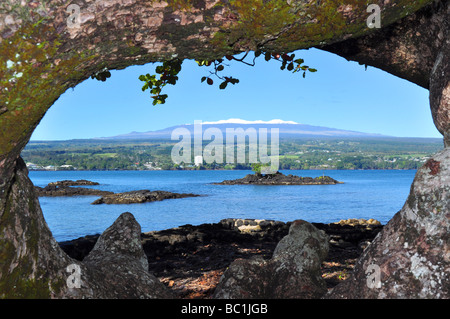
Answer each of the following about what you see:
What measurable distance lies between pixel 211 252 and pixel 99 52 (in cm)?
660

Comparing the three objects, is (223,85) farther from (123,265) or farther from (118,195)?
(118,195)

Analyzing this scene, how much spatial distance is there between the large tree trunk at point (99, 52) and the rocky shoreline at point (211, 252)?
2.22 meters

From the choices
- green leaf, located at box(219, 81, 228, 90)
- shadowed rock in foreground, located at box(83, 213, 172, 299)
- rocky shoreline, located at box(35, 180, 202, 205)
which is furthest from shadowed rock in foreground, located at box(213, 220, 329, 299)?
rocky shoreline, located at box(35, 180, 202, 205)

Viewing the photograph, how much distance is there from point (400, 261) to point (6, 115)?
354 centimetres

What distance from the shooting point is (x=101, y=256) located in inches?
211

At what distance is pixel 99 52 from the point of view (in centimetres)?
343

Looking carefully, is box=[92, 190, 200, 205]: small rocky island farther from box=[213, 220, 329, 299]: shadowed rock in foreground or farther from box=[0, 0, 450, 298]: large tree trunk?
box=[0, 0, 450, 298]: large tree trunk

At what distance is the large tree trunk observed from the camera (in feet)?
10.2

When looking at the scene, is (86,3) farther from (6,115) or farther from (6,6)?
(6,115)

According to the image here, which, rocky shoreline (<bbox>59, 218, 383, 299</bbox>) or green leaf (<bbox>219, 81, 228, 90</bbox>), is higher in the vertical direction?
Answer: green leaf (<bbox>219, 81, 228, 90</bbox>)

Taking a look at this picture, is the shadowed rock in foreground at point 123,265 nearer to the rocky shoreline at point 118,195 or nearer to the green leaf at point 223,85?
the green leaf at point 223,85

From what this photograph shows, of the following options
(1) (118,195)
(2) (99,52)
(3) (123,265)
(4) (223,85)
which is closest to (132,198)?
(1) (118,195)

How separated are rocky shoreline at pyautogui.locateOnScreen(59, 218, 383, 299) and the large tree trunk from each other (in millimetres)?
2222
